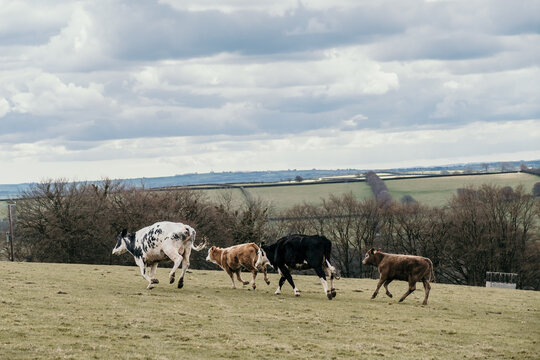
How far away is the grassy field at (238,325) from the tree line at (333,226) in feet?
150

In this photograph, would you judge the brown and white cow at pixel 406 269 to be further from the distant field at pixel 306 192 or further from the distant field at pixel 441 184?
the distant field at pixel 306 192

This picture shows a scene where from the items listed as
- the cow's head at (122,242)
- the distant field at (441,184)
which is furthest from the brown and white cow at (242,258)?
the distant field at (441,184)

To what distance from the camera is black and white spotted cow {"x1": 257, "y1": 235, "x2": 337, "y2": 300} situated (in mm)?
24469

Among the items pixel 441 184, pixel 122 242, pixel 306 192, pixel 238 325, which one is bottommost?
pixel 238 325

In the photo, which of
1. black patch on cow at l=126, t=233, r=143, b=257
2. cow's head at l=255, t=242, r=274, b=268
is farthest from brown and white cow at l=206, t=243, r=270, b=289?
black patch on cow at l=126, t=233, r=143, b=257

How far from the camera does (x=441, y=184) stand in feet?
513

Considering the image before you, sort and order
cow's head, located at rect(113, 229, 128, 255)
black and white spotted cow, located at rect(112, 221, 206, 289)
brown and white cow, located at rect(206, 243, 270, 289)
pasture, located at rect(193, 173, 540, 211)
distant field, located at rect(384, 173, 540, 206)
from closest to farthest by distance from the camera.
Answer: black and white spotted cow, located at rect(112, 221, 206, 289)
cow's head, located at rect(113, 229, 128, 255)
brown and white cow, located at rect(206, 243, 270, 289)
distant field, located at rect(384, 173, 540, 206)
pasture, located at rect(193, 173, 540, 211)

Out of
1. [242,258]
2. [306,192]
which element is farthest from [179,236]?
[306,192]

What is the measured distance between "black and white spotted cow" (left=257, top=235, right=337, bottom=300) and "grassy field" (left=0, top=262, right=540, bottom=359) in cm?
85

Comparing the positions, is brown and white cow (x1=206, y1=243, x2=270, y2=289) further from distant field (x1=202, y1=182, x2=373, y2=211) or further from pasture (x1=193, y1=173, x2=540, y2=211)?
distant field (x1=202, y1=182, x2=373, y2=211)

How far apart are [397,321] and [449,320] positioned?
1975 millimetres

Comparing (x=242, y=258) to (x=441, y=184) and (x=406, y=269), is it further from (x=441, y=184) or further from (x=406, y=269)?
(x=441, y=184)

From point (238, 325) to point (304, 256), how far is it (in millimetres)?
7343

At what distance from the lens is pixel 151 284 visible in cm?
2495
